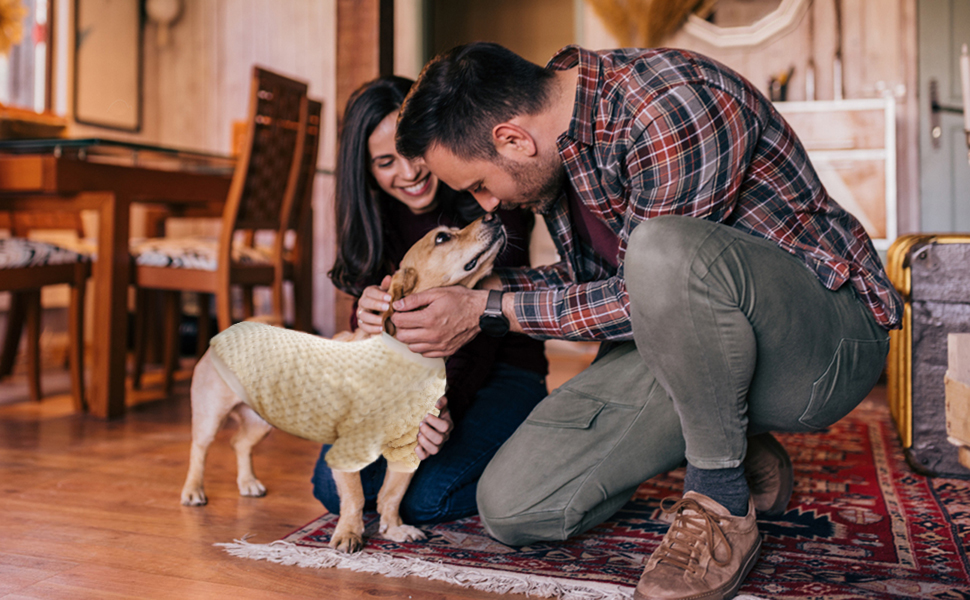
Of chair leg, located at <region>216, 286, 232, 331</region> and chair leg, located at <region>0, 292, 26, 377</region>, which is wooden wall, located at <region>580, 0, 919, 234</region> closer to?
chair leg, located at <region>216, 286, 232, 331</region>

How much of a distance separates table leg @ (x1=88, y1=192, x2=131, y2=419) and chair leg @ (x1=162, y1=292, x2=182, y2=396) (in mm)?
410

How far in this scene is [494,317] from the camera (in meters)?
1.31

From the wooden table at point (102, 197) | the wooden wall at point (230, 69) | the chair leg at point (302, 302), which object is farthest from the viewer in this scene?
the wooden wall at point (230, 69)

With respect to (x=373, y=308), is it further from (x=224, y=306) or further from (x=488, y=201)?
(x=224, y=306)

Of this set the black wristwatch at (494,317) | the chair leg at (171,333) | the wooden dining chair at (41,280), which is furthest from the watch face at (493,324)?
the chair leg at (171,333)

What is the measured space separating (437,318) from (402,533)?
0.45m

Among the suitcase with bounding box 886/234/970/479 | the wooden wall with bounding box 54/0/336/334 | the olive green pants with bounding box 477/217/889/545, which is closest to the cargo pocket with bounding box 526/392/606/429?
the olive green pants with bounding box 477/217/889/545

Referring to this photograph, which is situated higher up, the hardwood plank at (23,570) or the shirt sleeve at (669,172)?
the shirt sleeve at (669,172)

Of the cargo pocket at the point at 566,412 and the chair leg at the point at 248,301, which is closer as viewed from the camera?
the cargo pocket at the point at 566,412

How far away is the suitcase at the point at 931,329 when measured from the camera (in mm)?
1805

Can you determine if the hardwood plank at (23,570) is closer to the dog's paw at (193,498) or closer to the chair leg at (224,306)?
the dog's paw at (193,498)

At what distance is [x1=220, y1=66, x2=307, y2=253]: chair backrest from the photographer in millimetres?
2768

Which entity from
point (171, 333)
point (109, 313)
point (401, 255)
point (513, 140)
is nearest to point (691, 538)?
point (513, 140)

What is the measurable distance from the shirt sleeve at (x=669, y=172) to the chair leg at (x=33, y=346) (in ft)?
7.97
